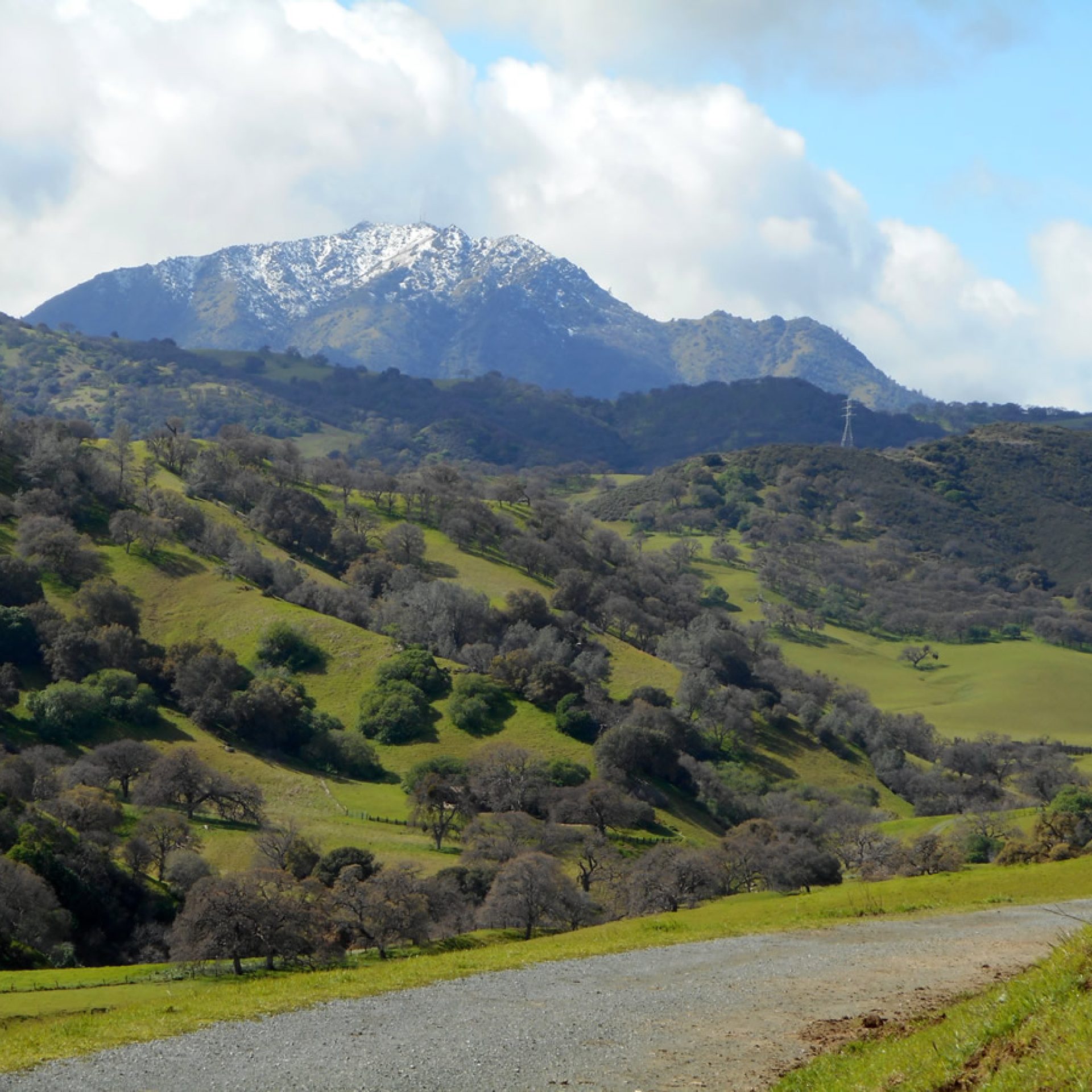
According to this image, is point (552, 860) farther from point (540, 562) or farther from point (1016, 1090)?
point (540, 562)

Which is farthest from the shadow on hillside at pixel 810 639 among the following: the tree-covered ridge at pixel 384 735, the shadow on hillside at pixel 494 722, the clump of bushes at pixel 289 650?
the clump of bushes at pixel 289 650

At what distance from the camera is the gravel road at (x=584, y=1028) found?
1444cm

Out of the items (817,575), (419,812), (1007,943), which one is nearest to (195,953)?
(1007,943)

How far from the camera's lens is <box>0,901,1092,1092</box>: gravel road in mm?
14438

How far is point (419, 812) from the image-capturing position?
63438 mm

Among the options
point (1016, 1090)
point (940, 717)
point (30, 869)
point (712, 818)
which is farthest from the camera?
A: point (940, 717)

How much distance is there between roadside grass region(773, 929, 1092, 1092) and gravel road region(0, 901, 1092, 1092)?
193 centimetres

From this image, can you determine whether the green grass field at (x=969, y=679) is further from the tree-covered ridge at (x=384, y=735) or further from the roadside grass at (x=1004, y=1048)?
the roadside grass at (x=1004, y=1048)

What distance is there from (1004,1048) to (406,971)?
1437 centimetres

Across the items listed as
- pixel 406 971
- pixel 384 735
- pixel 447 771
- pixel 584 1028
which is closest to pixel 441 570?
pixel 384 735

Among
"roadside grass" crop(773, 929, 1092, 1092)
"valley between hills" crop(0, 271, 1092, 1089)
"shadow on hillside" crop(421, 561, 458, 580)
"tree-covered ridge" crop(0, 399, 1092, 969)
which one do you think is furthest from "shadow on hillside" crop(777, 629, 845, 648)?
"roadside grass" crop(773, 929, 1092, 1092)

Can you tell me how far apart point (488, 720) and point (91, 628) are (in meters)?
29.4

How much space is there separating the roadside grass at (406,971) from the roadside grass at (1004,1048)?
0.64 feet

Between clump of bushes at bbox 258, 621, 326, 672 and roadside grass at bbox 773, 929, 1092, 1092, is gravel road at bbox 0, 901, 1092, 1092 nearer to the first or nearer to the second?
roadside grass at bbox 773, 929, 1092, 1092
